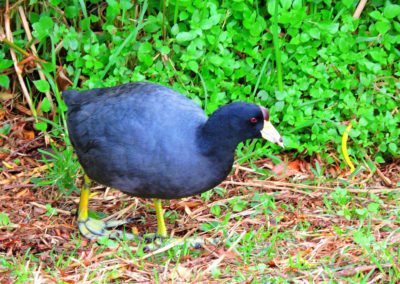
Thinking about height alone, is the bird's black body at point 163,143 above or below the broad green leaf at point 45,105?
above

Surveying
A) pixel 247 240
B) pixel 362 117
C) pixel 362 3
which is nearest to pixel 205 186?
pixel 247 240

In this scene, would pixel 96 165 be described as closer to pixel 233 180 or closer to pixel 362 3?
pixel 233 180

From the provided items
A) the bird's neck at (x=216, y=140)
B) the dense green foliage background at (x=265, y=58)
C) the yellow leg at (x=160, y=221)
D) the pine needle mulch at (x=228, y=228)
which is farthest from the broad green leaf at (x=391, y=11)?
the yellow leg at (x=160, y=221)

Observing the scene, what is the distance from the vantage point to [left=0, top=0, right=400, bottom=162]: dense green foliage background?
5.51 meters

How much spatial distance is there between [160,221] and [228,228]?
40 cm

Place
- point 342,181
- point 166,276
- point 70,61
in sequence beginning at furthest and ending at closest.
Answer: point 70,61
point 342,181
point 166,276

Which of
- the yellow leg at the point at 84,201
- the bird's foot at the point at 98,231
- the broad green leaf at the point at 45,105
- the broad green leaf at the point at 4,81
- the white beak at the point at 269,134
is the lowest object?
the bird's foot at the point at 98,231

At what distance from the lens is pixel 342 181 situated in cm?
539

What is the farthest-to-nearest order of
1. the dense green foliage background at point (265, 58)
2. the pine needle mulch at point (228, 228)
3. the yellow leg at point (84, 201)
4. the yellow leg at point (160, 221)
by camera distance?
1. the dense green foliage background at point (265, 58)
2. the yellow leg at point (84, 201)
3. the yellow leg at point (160, 221)
4. the pine needle mulch at point (228, 228)

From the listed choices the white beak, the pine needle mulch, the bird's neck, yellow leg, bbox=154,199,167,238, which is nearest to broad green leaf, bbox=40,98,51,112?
the pine needle mulch

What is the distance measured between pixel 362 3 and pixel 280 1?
60cm

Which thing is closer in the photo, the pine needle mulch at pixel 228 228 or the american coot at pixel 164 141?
the pine needle mulch at pixel 228 228

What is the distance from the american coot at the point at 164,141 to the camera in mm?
4371

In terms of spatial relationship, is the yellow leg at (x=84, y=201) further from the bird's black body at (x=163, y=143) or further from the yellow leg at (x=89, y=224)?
the bird's black body at (x=163, y=143)
